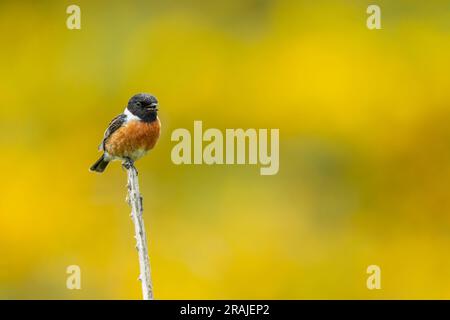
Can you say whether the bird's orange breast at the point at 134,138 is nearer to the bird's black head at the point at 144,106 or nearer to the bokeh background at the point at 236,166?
the bird's black head at the point at 144,106

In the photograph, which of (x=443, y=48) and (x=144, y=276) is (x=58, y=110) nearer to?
(x=443, y=48)

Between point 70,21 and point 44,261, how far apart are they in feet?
13.3

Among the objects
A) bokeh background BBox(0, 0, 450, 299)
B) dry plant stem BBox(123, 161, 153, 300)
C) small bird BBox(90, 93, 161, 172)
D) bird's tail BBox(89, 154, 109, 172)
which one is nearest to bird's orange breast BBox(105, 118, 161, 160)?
small bird BBox(90, 93, 161, 172)

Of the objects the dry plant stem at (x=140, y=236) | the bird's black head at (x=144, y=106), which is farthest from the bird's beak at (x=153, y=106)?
the dry plant stem at (x=140, y=236)

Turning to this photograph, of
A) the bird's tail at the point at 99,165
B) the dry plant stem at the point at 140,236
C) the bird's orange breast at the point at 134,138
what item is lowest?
the dry plant stem at the point at 140,236

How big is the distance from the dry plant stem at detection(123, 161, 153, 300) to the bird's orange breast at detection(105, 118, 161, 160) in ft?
5.76

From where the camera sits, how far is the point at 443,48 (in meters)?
17.4

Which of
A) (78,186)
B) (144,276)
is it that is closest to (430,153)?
(78,186)

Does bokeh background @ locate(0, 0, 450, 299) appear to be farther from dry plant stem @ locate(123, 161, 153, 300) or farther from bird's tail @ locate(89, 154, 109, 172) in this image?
dry plant stem @ locate(123, 161, 153, 300)

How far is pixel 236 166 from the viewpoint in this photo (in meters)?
15.9

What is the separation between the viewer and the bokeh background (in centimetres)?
1477

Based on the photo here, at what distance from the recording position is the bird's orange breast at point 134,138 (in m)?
9.37

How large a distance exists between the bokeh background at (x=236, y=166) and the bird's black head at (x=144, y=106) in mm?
4794

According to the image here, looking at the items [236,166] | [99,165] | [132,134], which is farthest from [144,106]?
[236,166]
